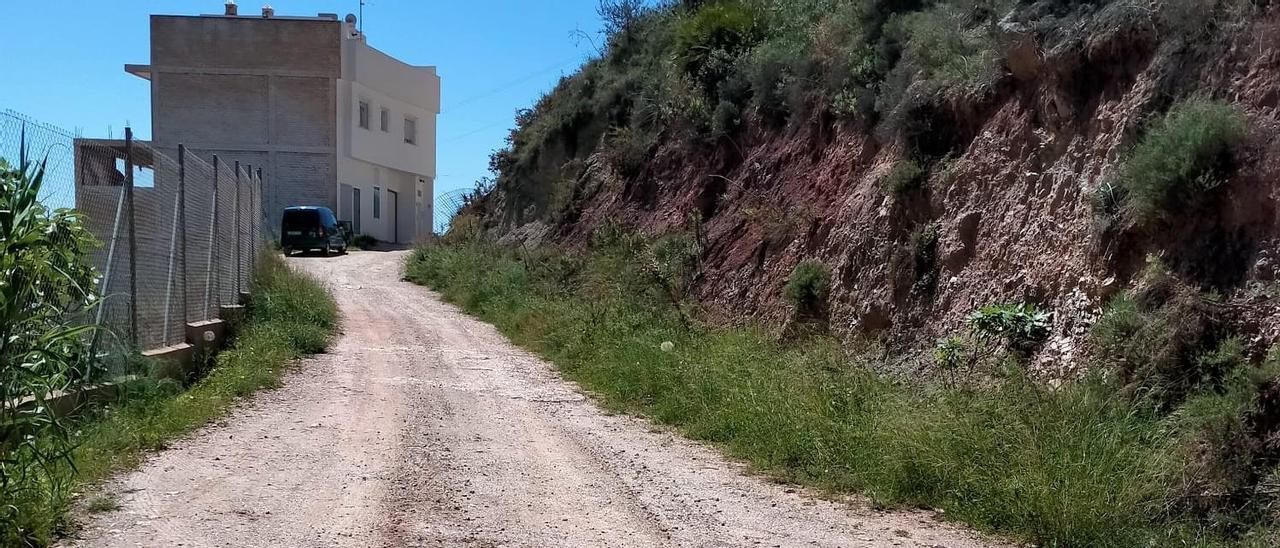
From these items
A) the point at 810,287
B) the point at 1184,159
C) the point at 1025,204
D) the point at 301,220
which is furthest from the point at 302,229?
the point at 1184,159

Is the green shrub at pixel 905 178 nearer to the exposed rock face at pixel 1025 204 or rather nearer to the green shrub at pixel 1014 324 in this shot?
the exposed rock face at pixel 1025 204

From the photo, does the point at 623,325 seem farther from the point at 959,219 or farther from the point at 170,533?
the point at 170,533

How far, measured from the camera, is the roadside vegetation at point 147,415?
505 cm

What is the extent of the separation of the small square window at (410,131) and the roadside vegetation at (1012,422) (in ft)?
101

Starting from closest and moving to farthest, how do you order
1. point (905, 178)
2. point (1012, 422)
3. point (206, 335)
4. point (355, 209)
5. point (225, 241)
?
1. point (1012, 422)
2. point (206, 335)
3. point (905, 178)
4. point (225, 241)
5. point (355, 209)

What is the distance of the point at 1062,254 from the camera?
8.93m

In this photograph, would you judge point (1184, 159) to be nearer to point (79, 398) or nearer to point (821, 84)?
point (821, 84)

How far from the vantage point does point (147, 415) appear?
8.02 m

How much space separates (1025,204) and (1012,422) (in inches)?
150

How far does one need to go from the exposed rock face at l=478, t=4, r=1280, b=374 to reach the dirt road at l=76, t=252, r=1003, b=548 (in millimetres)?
3137

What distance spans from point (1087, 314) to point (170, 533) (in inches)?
277

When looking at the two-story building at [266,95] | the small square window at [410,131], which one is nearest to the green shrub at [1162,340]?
the two-story building at [266,95]

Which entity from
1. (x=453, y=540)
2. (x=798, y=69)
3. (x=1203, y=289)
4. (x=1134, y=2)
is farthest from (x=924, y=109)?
(x=453, y=540)

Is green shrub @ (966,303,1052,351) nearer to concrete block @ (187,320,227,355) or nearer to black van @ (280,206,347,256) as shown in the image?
concrete block @ (187,320,227,355)
